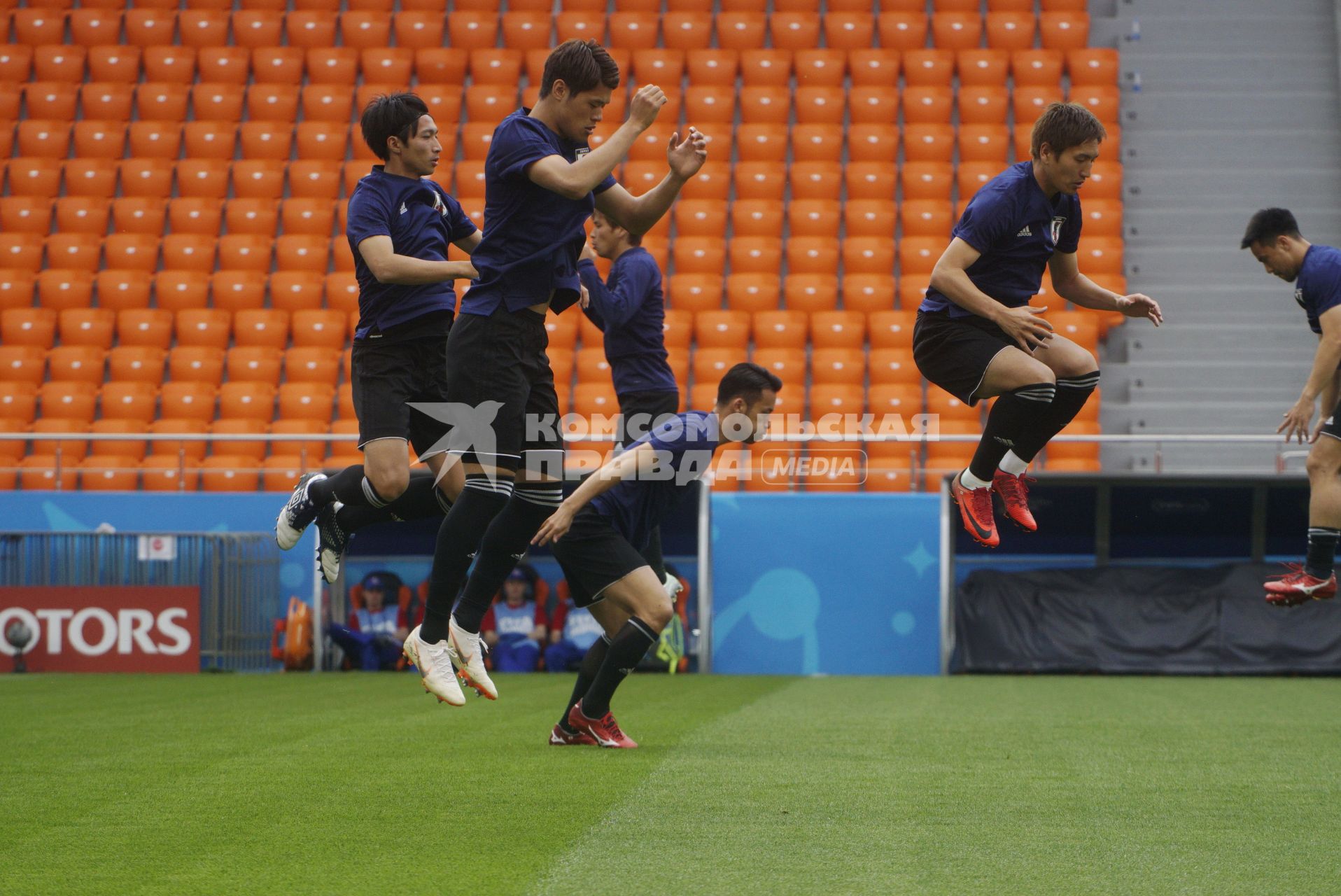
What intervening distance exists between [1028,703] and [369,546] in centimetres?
657

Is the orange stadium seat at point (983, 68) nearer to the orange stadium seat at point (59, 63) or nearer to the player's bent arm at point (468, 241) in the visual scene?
the orange stadium seat at point (59, 63)

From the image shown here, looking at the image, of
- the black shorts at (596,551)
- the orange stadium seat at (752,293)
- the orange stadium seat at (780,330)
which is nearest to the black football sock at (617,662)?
the black shorts at (596,551)

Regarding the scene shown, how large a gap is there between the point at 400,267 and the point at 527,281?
533mm

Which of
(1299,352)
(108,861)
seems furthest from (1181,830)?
(1299,352)

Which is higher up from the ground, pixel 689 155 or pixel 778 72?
pixel 778 72

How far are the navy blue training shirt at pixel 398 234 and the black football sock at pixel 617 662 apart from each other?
156 centimetres

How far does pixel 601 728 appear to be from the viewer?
5.87 metres

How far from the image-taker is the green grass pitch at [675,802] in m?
3.23

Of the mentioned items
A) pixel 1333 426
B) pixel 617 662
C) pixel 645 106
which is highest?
pixel 645 106

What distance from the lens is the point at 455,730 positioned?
6465 millimetres

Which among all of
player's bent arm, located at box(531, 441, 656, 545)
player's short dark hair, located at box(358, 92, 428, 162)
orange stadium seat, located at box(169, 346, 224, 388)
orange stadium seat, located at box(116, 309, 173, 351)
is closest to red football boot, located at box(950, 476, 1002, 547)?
player's bent arm, located at box(531, 441, 656, 545)

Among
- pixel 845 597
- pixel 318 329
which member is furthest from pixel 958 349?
pixel 318 329

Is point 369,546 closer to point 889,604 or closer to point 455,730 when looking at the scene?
point 889,604

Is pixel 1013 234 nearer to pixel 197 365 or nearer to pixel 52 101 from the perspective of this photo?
pixel 197 365
